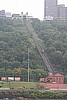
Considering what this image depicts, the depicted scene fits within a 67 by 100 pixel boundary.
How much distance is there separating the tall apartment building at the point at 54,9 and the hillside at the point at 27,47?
44.2 feet

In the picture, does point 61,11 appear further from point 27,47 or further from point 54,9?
point 27,47

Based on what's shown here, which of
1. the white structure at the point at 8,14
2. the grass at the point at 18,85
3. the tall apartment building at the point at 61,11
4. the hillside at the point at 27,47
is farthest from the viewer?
the tall apartment building at the point at 61,11

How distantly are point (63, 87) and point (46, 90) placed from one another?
270cm

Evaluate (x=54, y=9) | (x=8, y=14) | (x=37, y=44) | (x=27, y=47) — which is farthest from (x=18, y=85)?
(x=54, y=9)

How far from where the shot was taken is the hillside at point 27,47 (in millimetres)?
35969

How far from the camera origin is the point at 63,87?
31.9 meters

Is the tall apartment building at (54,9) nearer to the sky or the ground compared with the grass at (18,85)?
nearer to the sky

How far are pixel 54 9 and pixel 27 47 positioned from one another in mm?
25152

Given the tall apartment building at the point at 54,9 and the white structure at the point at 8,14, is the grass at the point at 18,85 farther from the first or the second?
the tall apartment building at the point at 54,9

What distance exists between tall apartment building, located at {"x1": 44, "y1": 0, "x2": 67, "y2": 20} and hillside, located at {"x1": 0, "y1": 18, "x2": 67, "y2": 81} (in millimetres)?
13459

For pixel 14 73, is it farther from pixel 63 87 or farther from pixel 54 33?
pixel 54 33

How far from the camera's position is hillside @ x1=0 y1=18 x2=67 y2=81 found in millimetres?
35969

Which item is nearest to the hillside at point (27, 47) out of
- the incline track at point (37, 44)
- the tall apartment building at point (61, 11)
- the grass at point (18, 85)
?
the incline track at point (37, 44)

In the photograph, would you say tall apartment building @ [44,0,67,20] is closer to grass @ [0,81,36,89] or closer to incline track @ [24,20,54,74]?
incline track @ [24,20,54,74]
